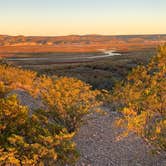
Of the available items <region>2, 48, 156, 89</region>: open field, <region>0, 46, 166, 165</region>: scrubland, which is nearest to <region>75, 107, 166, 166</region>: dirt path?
<region>0, 46, 166, 165</region>: scrubland

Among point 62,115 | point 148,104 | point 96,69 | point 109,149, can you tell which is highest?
point 148,104

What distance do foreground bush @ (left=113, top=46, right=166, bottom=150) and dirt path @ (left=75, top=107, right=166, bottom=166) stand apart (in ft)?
1.49

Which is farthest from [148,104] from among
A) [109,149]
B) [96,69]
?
[96,69]

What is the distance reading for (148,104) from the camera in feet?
49.5

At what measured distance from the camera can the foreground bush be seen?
11.5 m

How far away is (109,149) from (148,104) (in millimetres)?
3695

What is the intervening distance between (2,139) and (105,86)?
22590mm

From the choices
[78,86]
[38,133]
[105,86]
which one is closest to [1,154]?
[38,133]

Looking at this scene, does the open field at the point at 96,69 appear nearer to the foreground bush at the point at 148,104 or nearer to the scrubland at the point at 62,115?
the scrubland at the point at 62,115

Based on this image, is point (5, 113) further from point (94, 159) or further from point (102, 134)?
point (102, 134)

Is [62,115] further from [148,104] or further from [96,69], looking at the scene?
[96,69]

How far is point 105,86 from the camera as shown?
30.8 m

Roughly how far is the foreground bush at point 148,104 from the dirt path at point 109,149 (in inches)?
17.9

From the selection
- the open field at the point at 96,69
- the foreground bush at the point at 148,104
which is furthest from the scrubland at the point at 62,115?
the open field at the point at 96,69
